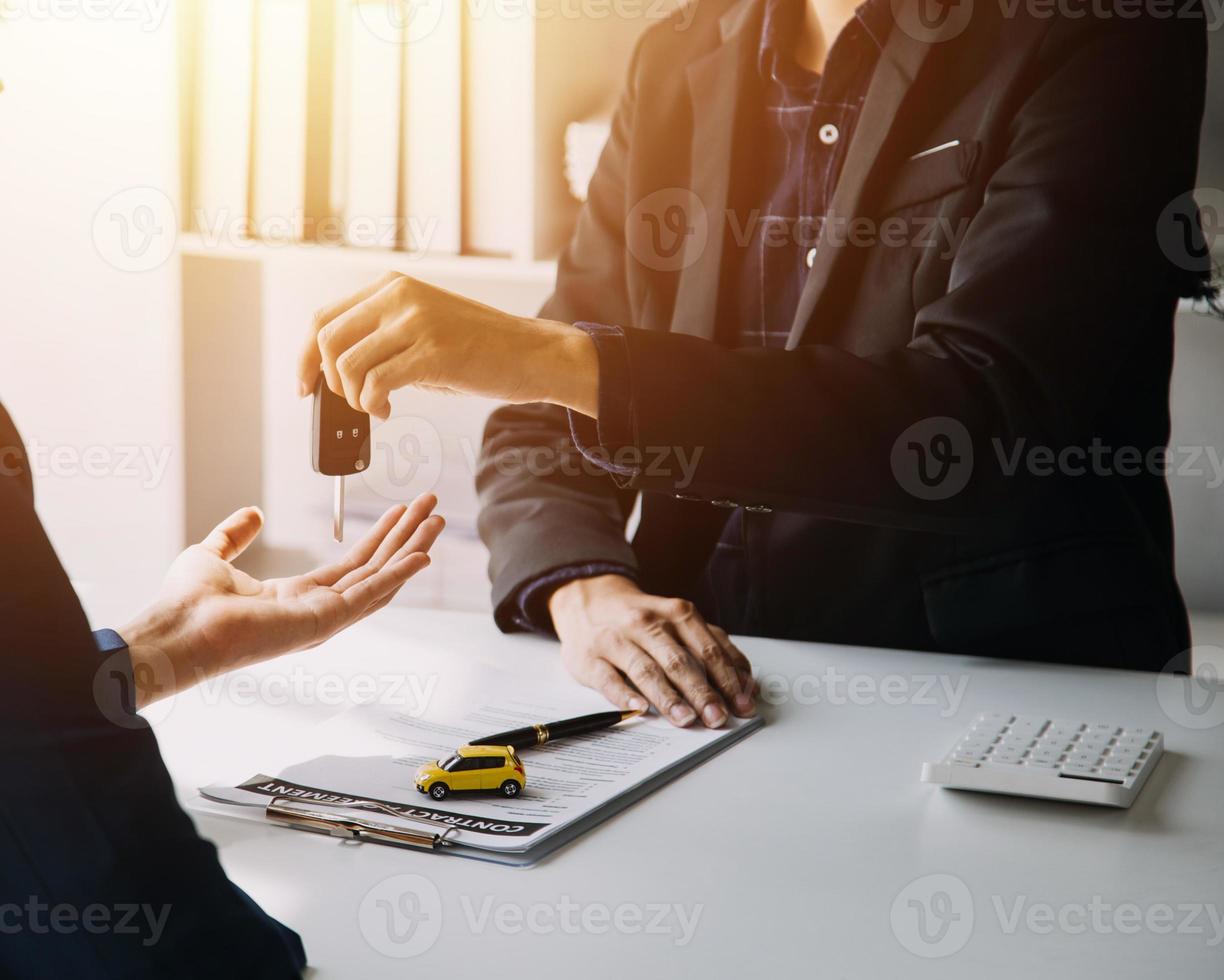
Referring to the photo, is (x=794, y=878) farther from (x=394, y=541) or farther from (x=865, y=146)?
(x=865, y=146)

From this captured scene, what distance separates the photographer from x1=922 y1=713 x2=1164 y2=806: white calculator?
34.5 inches

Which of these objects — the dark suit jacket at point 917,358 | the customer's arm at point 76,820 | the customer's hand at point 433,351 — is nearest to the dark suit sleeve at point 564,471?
the dark suit jacket at point 917,358

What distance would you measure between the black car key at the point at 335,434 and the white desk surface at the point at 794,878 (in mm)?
210

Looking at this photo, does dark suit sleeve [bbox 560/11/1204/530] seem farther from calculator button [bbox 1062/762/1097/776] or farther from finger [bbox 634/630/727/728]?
calculator button [bbox 1062/762/1097/776]

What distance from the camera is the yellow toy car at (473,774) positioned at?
855 mm

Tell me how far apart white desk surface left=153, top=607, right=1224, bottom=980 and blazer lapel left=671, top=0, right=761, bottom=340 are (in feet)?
1.88

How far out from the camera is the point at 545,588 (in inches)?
50.4

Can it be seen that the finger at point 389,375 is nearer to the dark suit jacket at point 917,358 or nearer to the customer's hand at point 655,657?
the dark suit jacket at point 917,358

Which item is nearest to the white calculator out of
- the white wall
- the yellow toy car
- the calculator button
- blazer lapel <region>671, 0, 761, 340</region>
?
the calculator button

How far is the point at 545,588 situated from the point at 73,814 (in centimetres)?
79

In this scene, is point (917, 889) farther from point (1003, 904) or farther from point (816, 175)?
point (816, 175)

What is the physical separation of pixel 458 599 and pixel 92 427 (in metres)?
0.64

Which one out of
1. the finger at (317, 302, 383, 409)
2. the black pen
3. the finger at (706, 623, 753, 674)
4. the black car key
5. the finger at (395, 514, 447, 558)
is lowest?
the black pen

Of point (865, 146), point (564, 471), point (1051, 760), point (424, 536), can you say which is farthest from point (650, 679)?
point (865, 146)
